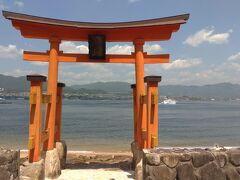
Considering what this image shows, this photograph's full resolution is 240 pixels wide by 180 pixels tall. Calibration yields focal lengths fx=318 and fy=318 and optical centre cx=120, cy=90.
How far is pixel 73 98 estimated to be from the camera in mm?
189250

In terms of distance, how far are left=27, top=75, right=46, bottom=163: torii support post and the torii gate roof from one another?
5.98 ft

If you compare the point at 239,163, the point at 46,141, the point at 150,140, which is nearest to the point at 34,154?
the point at 46,141

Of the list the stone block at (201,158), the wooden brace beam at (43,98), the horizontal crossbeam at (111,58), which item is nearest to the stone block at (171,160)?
the stone block at (201,158)

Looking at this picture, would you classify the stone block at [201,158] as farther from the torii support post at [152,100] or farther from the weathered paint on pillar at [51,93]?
the weathered paint on pillar at [51,93]

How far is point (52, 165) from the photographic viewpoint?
8.84m

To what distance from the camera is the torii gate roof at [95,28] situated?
8.96 m

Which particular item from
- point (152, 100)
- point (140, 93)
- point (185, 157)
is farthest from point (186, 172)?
point (140, 93)

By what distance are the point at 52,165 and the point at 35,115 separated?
1.67 metres

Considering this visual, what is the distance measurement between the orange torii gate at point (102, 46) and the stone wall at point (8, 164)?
82.2 inches

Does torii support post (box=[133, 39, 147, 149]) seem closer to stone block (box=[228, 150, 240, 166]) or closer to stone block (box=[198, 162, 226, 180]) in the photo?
stone block (box=[198, 162, 226, 180])

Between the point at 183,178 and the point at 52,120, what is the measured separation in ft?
14.3

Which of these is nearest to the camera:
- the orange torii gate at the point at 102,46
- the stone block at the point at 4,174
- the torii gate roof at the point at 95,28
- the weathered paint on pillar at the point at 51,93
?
the stone block at the point at 4,174

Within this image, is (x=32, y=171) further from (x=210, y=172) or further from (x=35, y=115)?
(x=210, y=172)

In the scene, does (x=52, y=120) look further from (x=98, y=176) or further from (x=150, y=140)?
(x=150, y=140)
